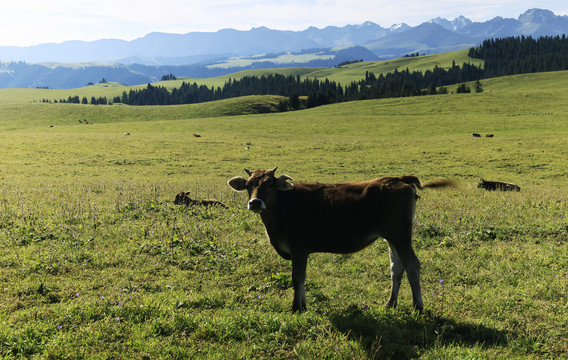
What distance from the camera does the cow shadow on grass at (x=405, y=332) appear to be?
5.81 m

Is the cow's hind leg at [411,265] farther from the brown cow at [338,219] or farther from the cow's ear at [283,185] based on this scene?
the cow's ear at [283,185]

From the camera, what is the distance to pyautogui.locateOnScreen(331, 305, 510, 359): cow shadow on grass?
5.81m

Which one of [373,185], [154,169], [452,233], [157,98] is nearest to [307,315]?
[373,185]

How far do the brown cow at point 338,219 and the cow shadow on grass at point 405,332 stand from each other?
55 cm

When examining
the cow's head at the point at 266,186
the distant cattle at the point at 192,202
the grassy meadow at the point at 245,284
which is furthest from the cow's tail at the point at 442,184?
the distant cattle at the point at 192,202

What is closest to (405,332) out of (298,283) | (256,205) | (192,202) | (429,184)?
(298,283)

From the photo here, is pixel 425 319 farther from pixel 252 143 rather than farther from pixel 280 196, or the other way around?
pixel 252 143

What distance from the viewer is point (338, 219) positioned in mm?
7270

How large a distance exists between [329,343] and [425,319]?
2152 millimetres

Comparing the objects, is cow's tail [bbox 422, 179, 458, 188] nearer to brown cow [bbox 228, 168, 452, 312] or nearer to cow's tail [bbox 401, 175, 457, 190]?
cow's tail [bbox 401, 175, 457, 190]

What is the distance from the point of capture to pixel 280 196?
7.64 meters

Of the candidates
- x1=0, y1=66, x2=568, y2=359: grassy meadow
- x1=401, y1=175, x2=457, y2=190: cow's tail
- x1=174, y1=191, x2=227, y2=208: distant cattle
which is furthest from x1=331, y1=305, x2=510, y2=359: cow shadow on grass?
x1=174, y1=191, x2=227, y2=208: distant cattle

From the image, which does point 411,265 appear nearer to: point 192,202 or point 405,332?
point 405,332

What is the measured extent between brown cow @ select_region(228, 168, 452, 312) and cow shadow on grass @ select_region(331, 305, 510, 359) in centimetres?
55
